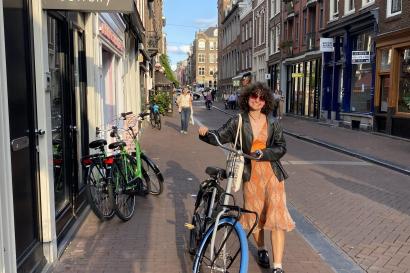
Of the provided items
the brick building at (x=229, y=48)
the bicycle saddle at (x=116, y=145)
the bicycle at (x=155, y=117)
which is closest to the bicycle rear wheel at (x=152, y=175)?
the bicycle saddle at (x=116, y=145)

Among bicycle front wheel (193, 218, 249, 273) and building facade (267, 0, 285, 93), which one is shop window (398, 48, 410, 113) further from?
building facade (267, 0, 285, 93)

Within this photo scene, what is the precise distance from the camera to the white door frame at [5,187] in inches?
123

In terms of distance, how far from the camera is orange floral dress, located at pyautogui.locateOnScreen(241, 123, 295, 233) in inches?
153

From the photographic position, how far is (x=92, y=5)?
187 inches

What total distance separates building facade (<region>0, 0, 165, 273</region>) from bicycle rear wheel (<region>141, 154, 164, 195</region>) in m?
0.85

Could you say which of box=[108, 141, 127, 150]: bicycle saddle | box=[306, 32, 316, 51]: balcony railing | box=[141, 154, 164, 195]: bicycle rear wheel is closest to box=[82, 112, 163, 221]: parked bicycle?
box=[108, 141, 127, 150]: bicycle saddle

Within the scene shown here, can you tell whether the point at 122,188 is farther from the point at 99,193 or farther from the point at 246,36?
the point at 246,36

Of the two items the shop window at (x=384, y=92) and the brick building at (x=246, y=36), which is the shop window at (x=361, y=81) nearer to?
the shop window at (x=384, y=92)

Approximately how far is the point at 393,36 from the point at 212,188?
46.0ft

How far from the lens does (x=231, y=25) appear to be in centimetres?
5925

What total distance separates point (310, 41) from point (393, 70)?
10.0m

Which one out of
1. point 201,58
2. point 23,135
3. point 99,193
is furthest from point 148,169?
point 201,58

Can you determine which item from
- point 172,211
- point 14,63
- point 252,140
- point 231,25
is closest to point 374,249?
point 252,140

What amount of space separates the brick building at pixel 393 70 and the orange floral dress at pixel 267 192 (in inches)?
501
